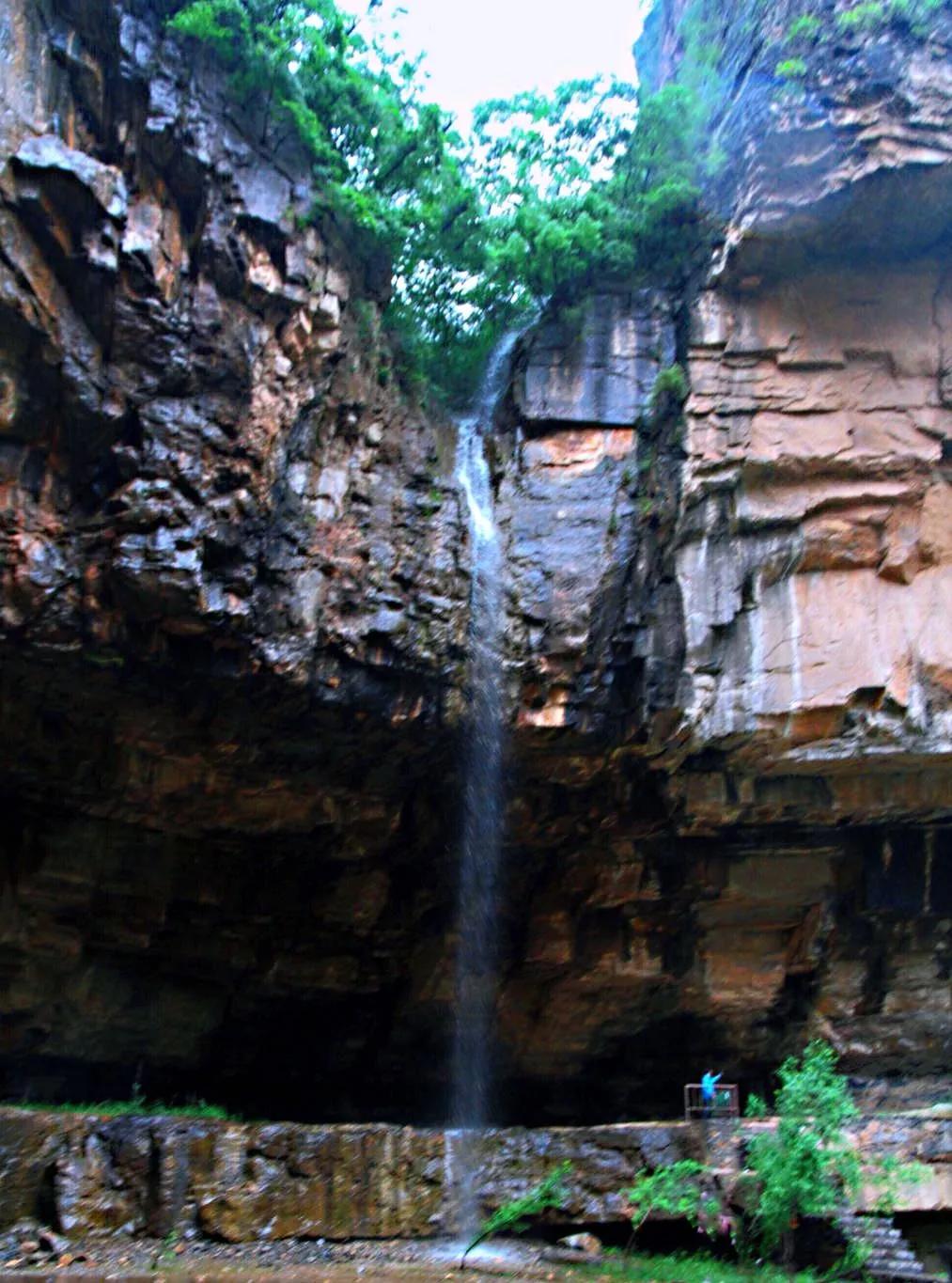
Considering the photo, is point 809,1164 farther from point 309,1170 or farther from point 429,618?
point 429,618

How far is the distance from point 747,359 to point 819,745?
17.0 ft

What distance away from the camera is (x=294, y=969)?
53.9 feet

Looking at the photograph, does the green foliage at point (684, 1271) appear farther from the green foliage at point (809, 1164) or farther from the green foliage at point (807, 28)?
the green foliage at point (807, 28)

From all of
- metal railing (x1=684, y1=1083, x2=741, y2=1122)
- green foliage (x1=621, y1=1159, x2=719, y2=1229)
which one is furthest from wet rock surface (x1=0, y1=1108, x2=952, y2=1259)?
metal railing (x1=684, y1=1083, x2=741, y2=1122)

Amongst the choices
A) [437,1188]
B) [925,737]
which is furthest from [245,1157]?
[925,737]

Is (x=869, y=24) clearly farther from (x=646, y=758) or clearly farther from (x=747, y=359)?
(x=646, y=758)

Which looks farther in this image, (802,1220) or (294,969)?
(294,969)

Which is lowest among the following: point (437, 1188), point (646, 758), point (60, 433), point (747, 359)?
point (437, 1188)

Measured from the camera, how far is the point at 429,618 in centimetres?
1369

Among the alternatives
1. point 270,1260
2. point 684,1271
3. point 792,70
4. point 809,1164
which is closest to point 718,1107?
point 809,1164

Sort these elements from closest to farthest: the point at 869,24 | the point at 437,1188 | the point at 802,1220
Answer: the point at 802,1220, the point at 437,1188, the point at 869,24

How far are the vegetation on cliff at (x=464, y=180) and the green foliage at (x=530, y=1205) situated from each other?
35.0ft

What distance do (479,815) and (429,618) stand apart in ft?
10.5

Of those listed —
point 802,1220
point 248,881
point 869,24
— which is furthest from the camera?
point 248,881
